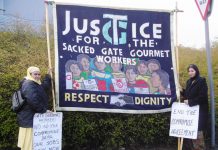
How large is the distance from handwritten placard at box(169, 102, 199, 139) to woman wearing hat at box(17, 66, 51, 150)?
8.15 ft

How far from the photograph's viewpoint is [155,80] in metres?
7.63

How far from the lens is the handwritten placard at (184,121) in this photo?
7.07 m

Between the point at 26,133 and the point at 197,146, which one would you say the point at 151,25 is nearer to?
the point at 197,146

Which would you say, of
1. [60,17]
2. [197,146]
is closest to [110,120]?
[197,146]

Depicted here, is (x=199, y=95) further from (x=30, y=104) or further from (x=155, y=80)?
(x=30, y=104)

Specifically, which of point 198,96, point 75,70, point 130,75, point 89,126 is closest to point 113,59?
point 130,75

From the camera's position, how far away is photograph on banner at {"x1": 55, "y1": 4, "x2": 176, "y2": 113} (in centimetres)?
711

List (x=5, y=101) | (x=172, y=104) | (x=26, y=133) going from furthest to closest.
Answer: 1. (x=172, y=104)
2. (x=5, y=101)
3. (x=26, y=133)

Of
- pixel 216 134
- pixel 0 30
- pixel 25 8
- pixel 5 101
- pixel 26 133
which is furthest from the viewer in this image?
pixel 25 8

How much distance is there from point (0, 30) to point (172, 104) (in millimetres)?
5812

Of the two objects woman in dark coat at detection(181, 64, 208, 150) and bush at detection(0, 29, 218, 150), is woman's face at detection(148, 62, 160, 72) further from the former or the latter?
bush at detection(0, 29, 218, 150)

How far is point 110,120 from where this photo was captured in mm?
7430

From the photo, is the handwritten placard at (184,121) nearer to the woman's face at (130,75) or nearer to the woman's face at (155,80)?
the woman's face at (155,80)

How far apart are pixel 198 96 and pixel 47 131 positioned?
9.14 feet
